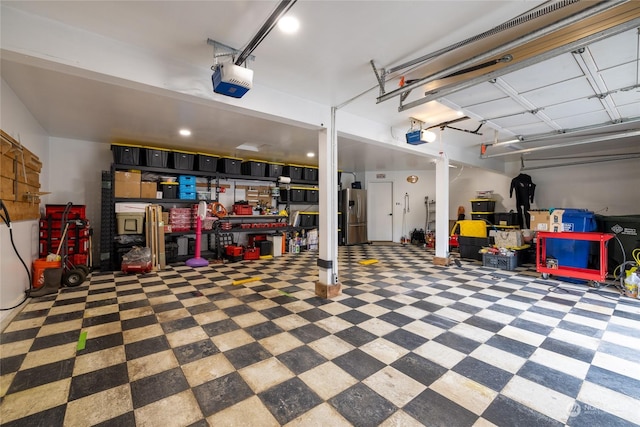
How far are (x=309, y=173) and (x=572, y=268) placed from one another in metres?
6.06

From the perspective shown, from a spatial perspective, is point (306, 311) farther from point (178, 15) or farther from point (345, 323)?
point (178, 15)

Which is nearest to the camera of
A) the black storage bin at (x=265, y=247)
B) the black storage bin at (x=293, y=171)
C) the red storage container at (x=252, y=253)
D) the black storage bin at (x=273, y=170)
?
the red storage container at (x=252, y=253)

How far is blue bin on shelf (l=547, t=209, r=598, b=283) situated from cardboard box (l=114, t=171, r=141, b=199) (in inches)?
306

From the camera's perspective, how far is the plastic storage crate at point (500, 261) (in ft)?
16.9

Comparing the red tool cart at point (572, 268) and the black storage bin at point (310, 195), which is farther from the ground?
the black storage bin at point (310, 195)

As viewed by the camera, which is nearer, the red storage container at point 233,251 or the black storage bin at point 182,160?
the black storage bin at point 182,160

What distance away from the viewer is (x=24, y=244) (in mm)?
3453

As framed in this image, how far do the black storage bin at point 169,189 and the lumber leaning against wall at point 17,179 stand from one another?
6.21ft

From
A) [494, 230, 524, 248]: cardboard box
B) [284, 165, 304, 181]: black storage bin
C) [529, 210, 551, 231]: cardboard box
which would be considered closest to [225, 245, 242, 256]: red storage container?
[284, 165, 304, 181]: black storage bin

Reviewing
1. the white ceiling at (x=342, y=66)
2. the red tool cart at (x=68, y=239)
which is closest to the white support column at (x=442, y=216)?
the white ceiling at (x=342, y=66)

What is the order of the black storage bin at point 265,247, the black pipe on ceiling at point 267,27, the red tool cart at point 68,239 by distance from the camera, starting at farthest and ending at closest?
the black storage bin at point 265,247, the red tool cart at point 68,239, the black pipe on ceiling at point 267,27

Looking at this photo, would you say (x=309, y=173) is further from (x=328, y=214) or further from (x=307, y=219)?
(x=328, y=214)

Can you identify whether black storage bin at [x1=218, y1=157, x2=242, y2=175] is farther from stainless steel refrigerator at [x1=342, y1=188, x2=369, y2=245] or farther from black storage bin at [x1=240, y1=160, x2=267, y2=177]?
stainless steel refrigerator at [x1=342, y1=188, x2=369, y2=245]

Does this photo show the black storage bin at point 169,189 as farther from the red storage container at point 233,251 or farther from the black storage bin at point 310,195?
the black storage bin at point 310,195
